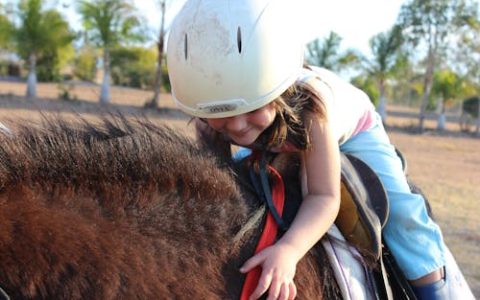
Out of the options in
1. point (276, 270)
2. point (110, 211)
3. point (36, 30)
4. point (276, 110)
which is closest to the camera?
point (110, 211)

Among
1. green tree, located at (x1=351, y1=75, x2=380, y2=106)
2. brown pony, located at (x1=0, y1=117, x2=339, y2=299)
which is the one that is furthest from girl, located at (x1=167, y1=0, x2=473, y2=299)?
green tree, located at (x1=351, y1=75, x2=380, y2=106)

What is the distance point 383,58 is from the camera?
3784 cm

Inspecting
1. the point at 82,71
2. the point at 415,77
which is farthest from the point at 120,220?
the point at 82,71

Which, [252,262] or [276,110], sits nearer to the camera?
[252,262]

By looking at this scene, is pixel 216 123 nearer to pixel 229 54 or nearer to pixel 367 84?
pixel 229 54

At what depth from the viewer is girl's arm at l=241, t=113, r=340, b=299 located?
154cm

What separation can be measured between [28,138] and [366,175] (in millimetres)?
1182

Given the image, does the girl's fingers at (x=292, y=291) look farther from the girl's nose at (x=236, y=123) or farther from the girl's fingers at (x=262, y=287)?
the girl's nose at (x=236, y=123)

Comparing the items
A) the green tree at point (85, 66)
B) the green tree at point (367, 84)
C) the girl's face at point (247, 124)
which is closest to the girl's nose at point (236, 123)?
the girl's face at point (247, 124)

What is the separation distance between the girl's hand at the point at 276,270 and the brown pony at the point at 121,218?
5 cm

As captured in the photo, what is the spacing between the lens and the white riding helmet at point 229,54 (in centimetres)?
158

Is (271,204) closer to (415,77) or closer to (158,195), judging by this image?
(158,195)

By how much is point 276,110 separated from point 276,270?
52cm

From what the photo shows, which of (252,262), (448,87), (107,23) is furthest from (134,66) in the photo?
(252,262)
